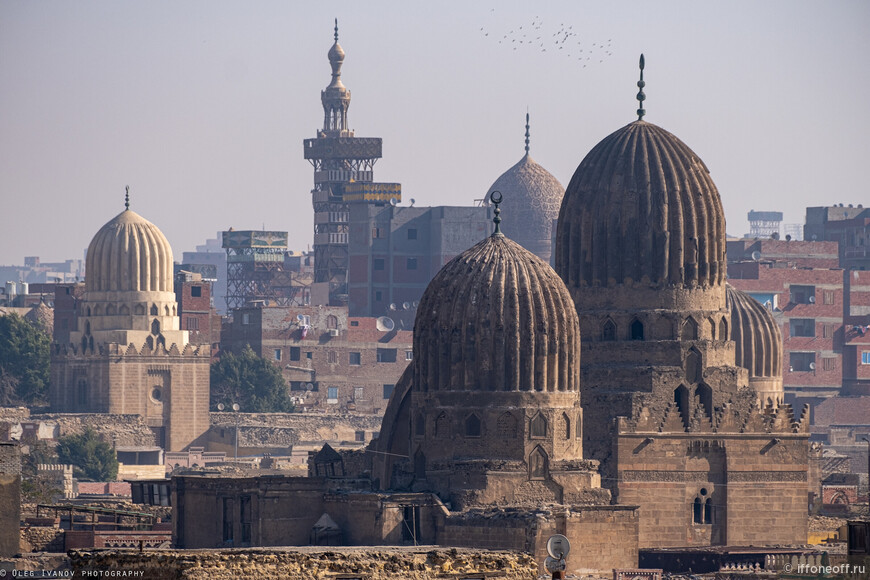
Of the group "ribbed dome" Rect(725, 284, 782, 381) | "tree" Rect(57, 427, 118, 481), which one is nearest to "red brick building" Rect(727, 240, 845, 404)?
"tree" Rect(57, 427, 118, 481)

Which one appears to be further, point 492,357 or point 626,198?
point 626,198

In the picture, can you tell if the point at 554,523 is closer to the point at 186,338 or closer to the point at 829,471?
the point at 829,471

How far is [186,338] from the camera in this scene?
120m

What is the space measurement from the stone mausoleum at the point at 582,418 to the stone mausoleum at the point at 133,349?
45.3 m

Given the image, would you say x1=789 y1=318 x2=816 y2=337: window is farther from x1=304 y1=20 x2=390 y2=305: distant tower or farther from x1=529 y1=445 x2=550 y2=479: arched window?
x1=529 y1=445 x2=550 y2=479: arched window

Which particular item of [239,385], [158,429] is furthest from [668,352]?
[239,385]

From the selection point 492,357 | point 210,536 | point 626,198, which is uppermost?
point 626,198

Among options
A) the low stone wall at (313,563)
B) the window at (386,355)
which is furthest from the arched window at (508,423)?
the window at (386,355)

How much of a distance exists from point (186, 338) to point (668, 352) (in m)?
51.2

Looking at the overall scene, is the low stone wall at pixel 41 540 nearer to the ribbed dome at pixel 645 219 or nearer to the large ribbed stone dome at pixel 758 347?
the ribbed dome at pixel 645 219

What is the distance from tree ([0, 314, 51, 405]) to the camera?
126062 mm

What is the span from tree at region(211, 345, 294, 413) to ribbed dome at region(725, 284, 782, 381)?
165 feet

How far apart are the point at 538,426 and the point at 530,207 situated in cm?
8755

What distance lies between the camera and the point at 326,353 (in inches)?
5384
